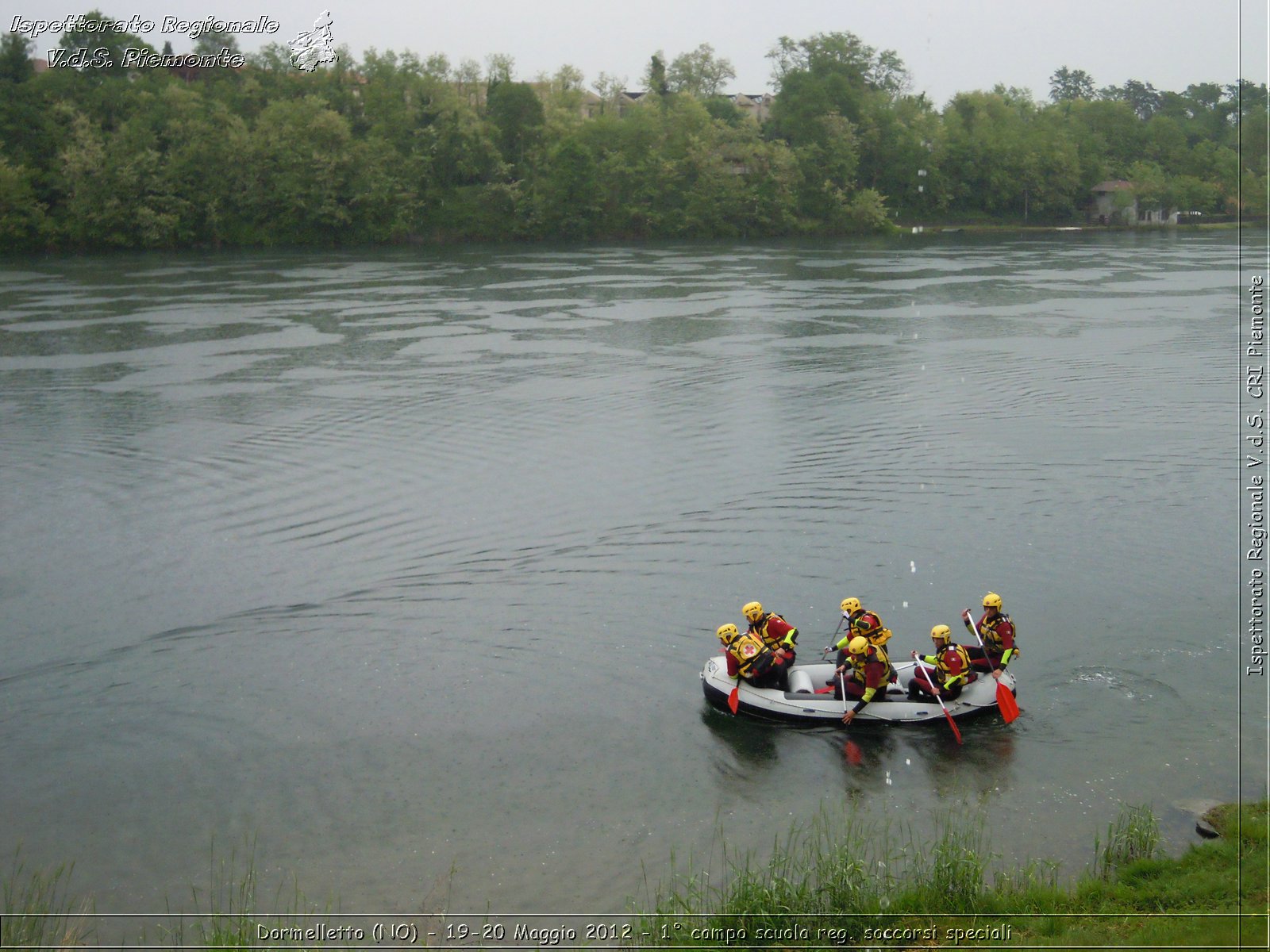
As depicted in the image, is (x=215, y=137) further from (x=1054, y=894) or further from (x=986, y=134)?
(x=1054, y=894)

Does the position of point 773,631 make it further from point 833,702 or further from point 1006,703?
point 1006,703

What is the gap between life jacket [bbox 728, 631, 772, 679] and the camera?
1109 cm

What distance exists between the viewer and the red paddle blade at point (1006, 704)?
10.8 m

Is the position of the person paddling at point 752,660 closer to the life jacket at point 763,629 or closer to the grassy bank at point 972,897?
the life jacket at point 763,629

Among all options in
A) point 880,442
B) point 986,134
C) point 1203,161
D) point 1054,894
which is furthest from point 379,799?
point 1203,161

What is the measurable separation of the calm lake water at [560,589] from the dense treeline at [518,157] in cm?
3799

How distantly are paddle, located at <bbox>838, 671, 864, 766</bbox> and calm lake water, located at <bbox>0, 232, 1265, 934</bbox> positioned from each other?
15 centimetres

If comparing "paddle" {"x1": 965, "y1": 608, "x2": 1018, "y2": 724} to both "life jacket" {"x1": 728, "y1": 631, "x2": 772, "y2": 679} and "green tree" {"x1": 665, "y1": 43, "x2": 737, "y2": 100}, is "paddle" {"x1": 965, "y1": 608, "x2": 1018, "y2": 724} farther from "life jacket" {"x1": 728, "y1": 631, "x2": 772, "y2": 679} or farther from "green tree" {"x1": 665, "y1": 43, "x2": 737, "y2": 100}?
"green tree" {"x1": 665, "y1": 43, "x2": 737, "y2": 100}

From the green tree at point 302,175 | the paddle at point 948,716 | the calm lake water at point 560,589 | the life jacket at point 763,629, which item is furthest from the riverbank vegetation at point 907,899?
the green tree at point 302,175

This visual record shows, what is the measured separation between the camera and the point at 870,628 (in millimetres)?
10883

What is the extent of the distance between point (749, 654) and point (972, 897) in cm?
380

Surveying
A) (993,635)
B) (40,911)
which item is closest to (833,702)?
(993,635)

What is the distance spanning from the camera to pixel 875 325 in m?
34.1

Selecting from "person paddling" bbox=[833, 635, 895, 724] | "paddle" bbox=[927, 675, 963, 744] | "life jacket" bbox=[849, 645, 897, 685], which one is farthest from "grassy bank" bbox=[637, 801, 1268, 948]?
"life jacket" bbox=[849, 645, 897, 685]
